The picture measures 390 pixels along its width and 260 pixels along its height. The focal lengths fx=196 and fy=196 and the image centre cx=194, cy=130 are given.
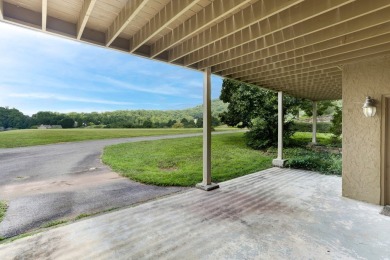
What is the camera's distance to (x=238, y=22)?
101 inches

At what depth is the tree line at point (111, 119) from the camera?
1532 cm

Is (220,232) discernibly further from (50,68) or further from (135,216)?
(50,68)

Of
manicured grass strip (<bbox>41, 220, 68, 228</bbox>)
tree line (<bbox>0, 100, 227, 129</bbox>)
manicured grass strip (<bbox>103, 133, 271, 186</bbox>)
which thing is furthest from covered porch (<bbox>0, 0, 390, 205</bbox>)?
tree line (<bbox>0, 100, 227, 129</bbox>)

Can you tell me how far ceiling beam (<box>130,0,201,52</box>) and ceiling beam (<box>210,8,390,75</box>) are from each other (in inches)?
57.7

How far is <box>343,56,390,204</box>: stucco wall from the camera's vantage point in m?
3.63

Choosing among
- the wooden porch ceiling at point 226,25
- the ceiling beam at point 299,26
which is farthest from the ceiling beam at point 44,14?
the ceiling beam at point 299,26

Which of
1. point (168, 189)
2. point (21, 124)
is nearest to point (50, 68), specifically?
point (21, 124)

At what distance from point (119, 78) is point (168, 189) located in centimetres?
4083

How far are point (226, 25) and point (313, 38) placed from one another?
136 centimetres

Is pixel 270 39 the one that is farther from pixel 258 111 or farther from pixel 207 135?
pixel 258 111

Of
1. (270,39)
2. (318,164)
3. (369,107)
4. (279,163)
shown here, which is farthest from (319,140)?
(270,39)

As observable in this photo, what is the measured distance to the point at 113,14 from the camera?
2641 millimetres

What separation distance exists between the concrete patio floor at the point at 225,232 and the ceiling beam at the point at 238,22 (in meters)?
2.77

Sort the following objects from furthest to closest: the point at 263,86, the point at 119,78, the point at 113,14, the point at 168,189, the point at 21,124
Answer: the point at 119,78 < the point at 21,124 < the point at 263,86 < the point at 168,189 < the point at 113,14
